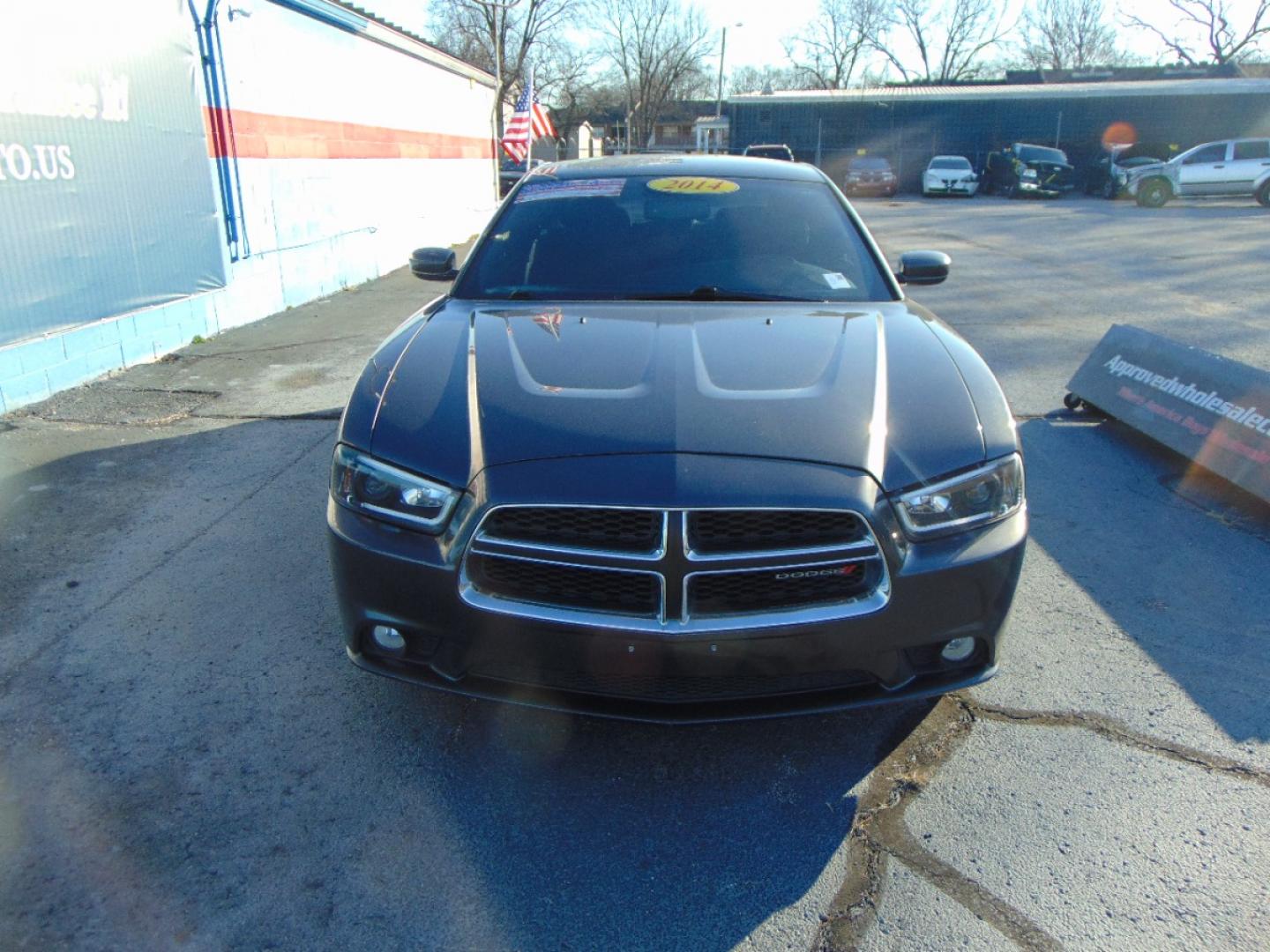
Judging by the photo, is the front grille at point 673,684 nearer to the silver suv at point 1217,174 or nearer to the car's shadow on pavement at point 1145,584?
the car's shadow on pavement at point 1145,584

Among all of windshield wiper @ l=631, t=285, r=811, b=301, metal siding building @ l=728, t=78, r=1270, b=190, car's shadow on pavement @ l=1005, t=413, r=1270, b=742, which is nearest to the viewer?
car's shadow on pavement @ l=1005, t=413, r=1270, b=742

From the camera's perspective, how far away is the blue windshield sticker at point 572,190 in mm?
4184

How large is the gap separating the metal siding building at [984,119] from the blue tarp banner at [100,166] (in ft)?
111

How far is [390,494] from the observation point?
2.51 metres

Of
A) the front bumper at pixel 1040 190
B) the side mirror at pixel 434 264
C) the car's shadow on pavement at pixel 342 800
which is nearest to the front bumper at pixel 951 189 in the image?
the front bumper at pixel 1040 190

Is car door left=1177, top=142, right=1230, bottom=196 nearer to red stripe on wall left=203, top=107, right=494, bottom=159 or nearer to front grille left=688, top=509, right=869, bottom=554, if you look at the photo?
red stripe on wall left=203, top=107, right=494, bottom=159

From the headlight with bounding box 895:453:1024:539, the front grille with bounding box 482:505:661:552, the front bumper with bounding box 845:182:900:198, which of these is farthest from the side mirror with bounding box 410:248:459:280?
the front bumper with bounding box 845:182:900:198

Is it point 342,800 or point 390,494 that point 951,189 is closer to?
point 390,494

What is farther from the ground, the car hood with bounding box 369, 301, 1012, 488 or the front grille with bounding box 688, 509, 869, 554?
the car hood with bounding box 369, 301, 1012, 488

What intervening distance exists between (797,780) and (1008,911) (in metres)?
0.65

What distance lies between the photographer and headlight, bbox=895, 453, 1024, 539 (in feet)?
7.87

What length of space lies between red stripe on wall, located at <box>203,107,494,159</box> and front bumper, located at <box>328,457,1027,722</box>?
7.93m

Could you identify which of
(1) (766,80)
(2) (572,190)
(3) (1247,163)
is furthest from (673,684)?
(1) (766,80)

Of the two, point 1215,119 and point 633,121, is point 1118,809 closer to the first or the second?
point 1215,119
